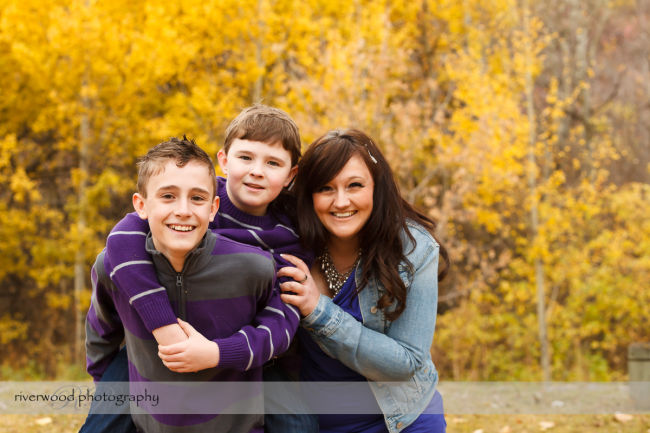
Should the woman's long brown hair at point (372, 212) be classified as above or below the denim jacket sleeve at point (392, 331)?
above

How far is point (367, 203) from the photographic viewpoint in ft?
8.39

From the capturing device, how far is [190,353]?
6.59 feet

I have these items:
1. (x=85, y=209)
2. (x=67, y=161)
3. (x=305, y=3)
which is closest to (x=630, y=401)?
(x=305, y=3)

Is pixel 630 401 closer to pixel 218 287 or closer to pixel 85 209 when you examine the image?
pixel 218 287

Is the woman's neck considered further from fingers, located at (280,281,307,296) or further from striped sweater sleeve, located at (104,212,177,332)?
striped sweater sleeve, located at (104,212,177,332)

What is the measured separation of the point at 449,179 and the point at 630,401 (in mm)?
4918

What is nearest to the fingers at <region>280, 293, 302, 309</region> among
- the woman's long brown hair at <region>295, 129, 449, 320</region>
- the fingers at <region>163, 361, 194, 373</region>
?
the woman's long brown hair at <region>295, 129, 449, 320</region>

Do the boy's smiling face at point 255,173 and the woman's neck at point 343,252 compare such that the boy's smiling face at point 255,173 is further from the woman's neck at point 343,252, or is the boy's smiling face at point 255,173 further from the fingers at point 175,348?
the fingers at point 175,348

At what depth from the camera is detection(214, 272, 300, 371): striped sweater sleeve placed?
2.06 m

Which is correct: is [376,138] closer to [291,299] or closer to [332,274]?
[332,274]

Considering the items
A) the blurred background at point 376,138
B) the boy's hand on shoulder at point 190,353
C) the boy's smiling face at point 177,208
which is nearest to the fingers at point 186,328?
the boy's hand on shoulder at point 190,353

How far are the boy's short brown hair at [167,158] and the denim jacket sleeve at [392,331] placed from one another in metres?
0.65

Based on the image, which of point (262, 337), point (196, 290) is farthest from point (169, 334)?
point (262, 337)

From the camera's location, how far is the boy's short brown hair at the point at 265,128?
2.49 m
